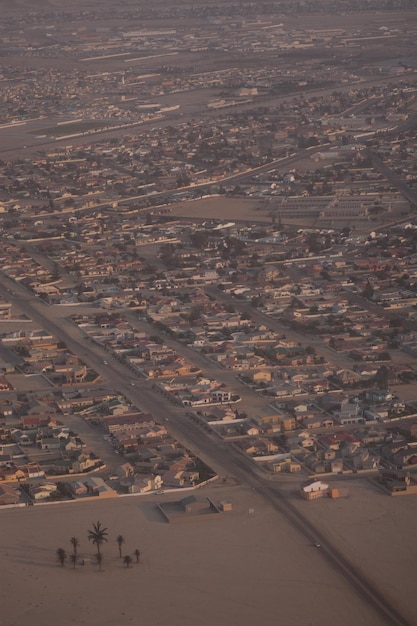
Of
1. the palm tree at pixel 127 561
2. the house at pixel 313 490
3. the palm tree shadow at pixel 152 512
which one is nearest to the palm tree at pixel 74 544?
the palm tree at pixel 127 561

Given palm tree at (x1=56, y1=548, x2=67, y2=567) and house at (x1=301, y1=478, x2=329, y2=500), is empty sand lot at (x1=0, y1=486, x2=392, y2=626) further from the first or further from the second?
house at (x1=301, y1=478, x2=329, y2=500)

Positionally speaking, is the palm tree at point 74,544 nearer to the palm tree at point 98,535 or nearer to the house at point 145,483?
the palm tree at point 98,535

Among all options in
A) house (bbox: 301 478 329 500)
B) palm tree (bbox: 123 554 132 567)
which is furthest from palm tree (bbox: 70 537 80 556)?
house (bbox: 301 478 329 500)

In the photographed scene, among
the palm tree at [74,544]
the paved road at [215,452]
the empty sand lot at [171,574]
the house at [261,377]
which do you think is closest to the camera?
the empty sand lot at [171,574]

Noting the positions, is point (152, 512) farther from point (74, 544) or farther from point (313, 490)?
point (313, 490)

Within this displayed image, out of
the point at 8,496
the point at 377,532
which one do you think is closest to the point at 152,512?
the point at 8,496
